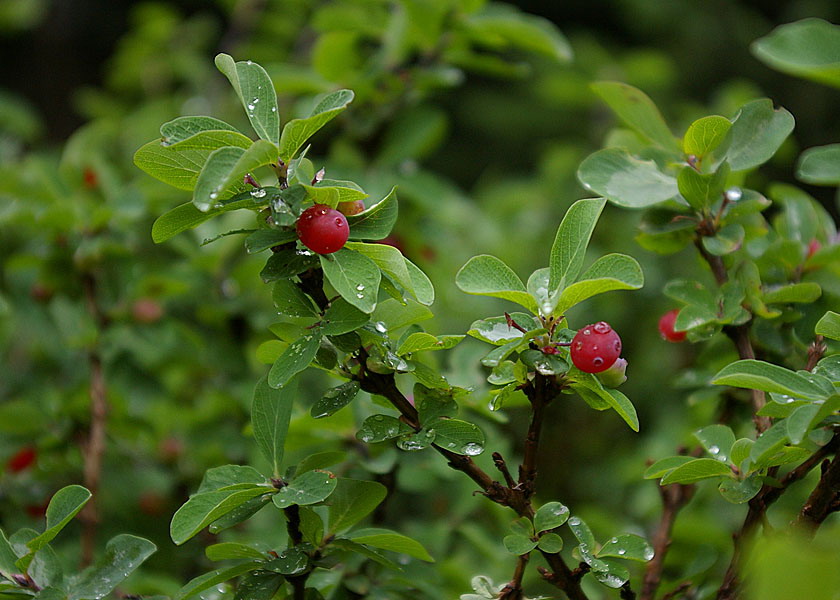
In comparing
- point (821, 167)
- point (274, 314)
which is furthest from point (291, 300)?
point (274, 314)

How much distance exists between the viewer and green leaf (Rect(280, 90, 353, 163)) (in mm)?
663

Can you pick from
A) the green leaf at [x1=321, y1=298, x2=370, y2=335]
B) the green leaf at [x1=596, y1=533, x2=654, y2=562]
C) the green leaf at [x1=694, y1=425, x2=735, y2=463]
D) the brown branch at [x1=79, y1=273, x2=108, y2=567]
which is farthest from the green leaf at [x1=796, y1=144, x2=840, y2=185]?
the brown branch at [x1=79, y1=273, x2=108, y2=567]

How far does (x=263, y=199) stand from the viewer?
0.69 m

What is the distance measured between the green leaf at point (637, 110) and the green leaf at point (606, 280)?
304 millimetres

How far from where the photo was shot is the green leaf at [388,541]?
77 cm

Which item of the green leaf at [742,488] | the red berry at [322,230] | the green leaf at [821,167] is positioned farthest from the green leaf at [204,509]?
the green leaf at [821,167]

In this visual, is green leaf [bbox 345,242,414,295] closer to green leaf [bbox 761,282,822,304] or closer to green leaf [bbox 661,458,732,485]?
green leaf [bbox 661,458,732,485]

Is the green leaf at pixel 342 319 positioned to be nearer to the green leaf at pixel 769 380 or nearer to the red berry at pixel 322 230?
the red berry at pixel 322 230

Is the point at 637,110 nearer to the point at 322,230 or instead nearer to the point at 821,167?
the point at 821,167

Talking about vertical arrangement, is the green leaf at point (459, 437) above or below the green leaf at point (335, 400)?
below

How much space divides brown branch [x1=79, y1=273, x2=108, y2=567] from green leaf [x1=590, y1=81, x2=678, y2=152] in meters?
0.92

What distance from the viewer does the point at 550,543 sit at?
730mm

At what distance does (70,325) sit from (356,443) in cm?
68

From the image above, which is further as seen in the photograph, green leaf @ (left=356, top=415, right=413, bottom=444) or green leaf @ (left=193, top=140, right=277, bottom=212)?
green leaf @ (left=356, top=415, right=413, bottom=444)
